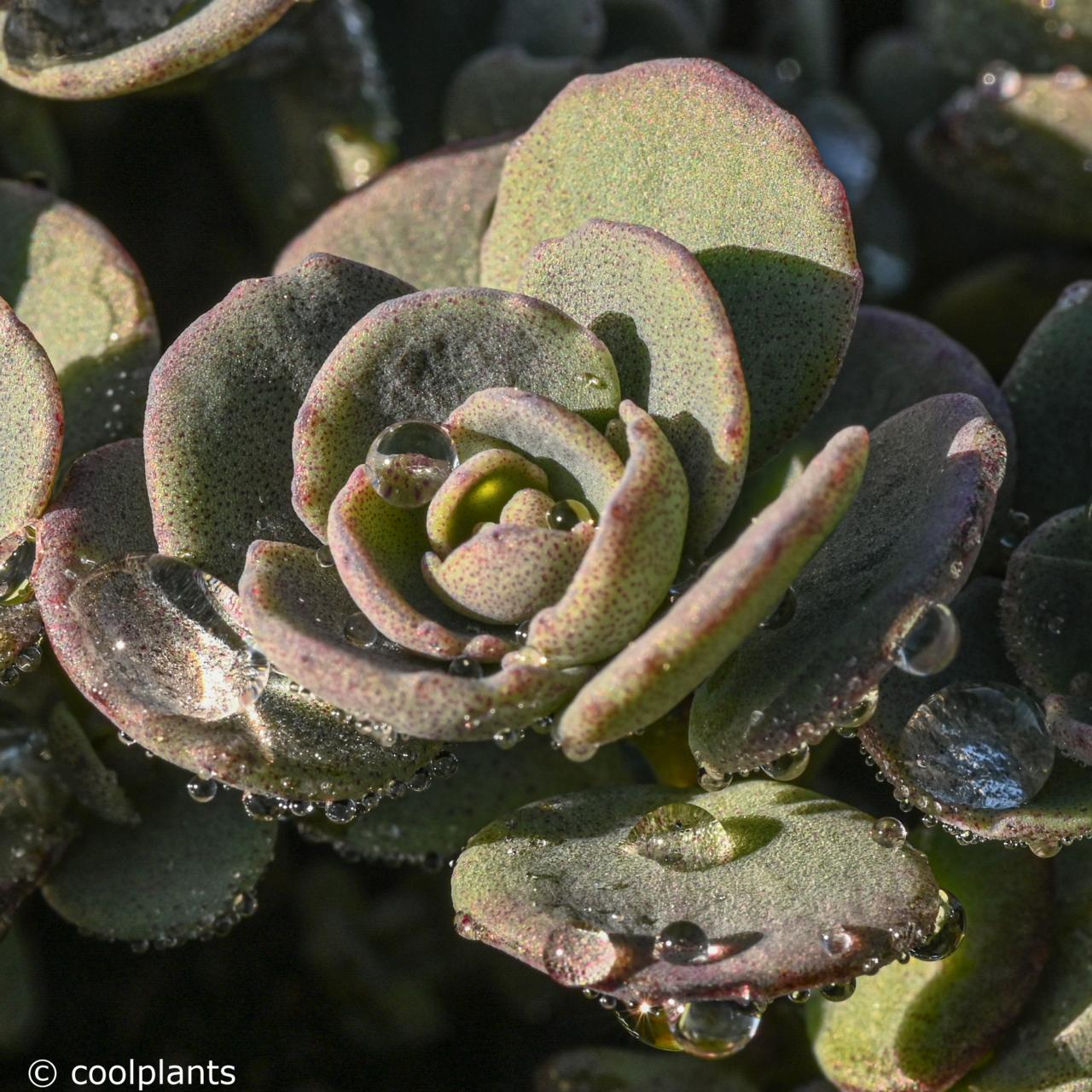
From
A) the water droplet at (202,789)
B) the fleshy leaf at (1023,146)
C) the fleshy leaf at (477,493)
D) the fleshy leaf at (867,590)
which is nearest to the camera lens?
the fleshy leaf at (867,590)

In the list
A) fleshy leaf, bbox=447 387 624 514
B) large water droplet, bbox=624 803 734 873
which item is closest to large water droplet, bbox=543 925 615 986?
large water droplet, bbox=624 803 734 873

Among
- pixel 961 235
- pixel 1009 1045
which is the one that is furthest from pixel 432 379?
pixel 961 235

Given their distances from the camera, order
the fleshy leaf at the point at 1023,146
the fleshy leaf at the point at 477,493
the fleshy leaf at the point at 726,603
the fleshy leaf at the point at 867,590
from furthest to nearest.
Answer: the fleshy leaf at the point at 1023,146, the fleshy leaf at the point at 477,493, the fleshy leaf at the point at 867,590, the fleshy leaf at the point at 726,603

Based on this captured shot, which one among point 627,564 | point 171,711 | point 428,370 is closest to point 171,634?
point 171,711

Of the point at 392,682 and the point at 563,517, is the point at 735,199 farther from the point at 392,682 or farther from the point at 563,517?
the point at 392,682

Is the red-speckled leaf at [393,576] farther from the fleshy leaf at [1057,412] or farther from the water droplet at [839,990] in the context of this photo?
the fleshy leaf at [1057,412]

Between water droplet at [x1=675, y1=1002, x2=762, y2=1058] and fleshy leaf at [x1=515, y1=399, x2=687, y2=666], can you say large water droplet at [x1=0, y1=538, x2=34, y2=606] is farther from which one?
water droplet at [x1=675, y1=1002, x2=762, y2=1058]

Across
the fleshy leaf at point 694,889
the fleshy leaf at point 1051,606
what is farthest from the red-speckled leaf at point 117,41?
the fleshy leaf at point 1051,606
